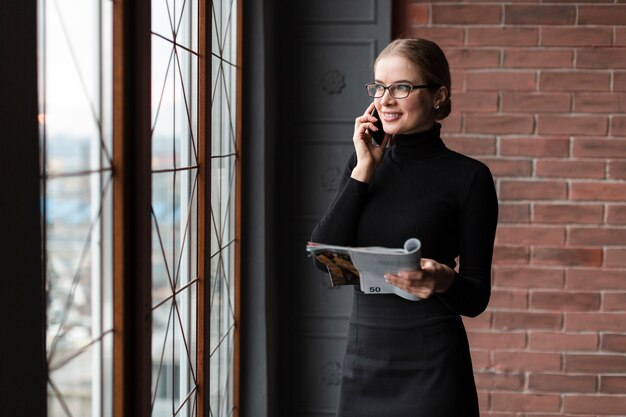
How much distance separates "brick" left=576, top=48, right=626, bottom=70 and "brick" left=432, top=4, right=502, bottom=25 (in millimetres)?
379

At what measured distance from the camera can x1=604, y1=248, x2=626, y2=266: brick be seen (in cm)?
378

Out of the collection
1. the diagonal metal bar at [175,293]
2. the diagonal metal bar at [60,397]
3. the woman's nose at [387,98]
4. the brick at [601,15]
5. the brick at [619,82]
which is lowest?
the diagonal metal bar at [60,397]

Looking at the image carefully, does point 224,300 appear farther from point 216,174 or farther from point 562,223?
point 562,223

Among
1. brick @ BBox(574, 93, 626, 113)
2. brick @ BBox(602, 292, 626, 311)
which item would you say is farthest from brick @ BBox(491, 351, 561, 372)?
brick @ BBox(574, 93, 626, 113)

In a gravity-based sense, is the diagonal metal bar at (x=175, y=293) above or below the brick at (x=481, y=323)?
above

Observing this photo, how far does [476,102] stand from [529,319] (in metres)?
0.94

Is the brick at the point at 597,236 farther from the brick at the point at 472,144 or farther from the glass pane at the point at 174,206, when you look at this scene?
the glass pane at the point at 174,206

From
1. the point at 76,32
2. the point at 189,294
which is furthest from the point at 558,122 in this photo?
the point at 76,32

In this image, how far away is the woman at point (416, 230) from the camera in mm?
2029

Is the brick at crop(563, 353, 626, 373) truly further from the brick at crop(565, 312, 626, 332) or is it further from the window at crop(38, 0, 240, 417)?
the window at crop(38, 0, 240, 417)

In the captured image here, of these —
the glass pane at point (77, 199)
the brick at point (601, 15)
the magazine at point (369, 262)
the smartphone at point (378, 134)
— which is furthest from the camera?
the brick at point (601, 15)

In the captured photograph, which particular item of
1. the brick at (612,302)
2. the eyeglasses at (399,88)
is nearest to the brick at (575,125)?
the brick at (612,302)

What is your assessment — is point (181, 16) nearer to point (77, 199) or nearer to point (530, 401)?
point (77, 199)

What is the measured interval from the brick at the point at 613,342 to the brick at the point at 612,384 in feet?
0.41
